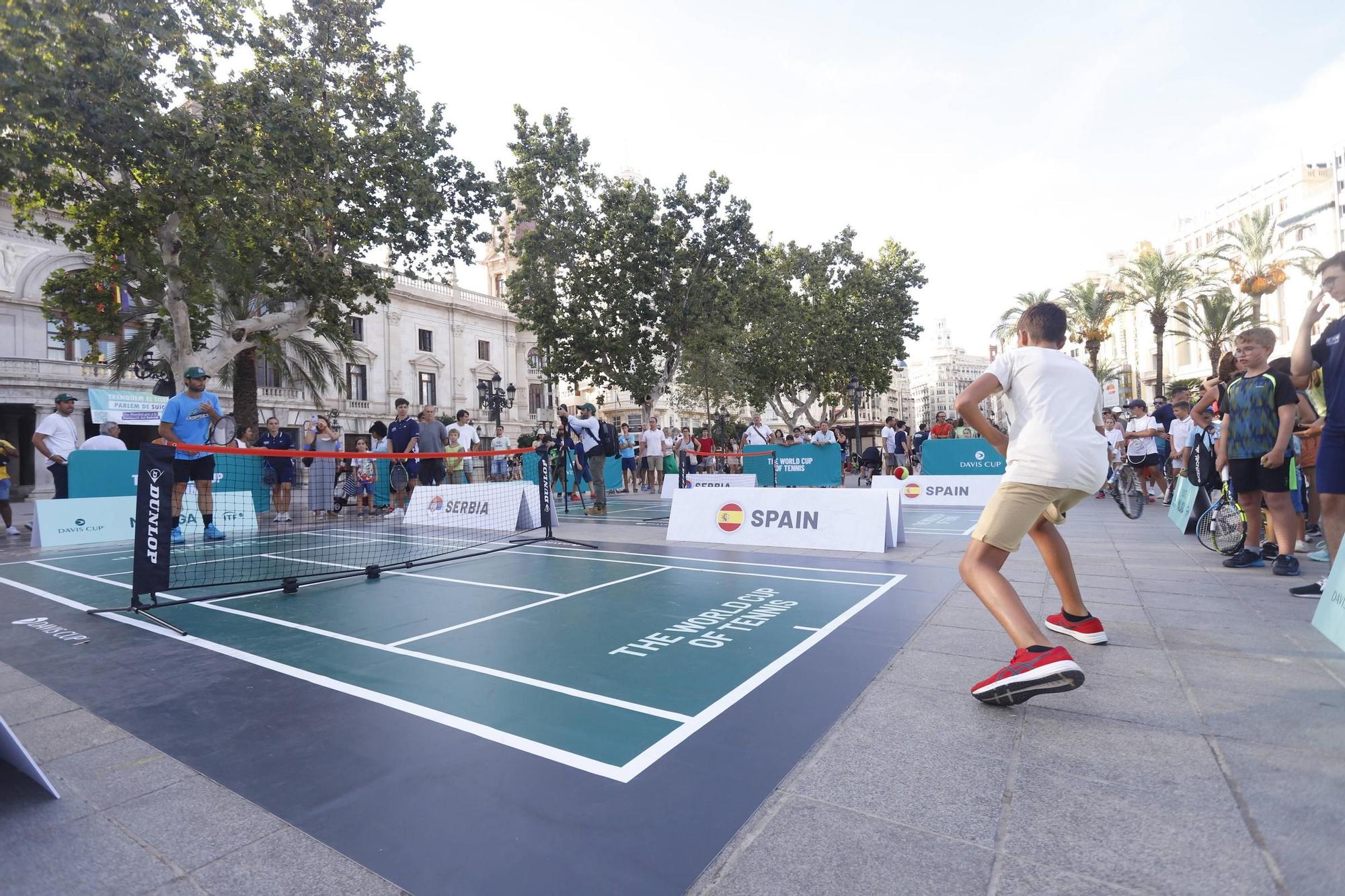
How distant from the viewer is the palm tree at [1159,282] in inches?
1273

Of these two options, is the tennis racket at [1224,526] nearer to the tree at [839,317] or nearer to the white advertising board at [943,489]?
the white advertising board at [943,489]

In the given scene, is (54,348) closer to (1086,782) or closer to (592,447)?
(592,447)

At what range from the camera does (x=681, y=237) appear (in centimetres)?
2194

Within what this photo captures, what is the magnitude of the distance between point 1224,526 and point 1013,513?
226 inches

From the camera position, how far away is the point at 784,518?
8.56 metres

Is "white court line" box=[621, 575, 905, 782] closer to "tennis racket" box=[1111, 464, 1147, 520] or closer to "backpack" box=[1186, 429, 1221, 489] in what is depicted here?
"backpack" box=[1186, 429, 1221, 489]

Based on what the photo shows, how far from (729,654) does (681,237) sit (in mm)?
19573

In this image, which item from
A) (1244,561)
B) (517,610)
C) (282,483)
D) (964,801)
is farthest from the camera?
(282,483)

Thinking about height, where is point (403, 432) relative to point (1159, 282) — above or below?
below

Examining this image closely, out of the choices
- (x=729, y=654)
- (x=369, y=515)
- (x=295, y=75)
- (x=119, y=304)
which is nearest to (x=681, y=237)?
(x=295, y=75)

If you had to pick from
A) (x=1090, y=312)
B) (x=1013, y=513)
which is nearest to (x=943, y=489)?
(x=1013, y=513)

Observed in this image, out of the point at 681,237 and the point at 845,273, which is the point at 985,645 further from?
the point at 845,273

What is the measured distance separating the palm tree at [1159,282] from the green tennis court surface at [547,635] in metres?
34.0

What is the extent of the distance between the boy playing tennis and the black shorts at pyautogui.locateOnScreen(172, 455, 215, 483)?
9.09 metres
